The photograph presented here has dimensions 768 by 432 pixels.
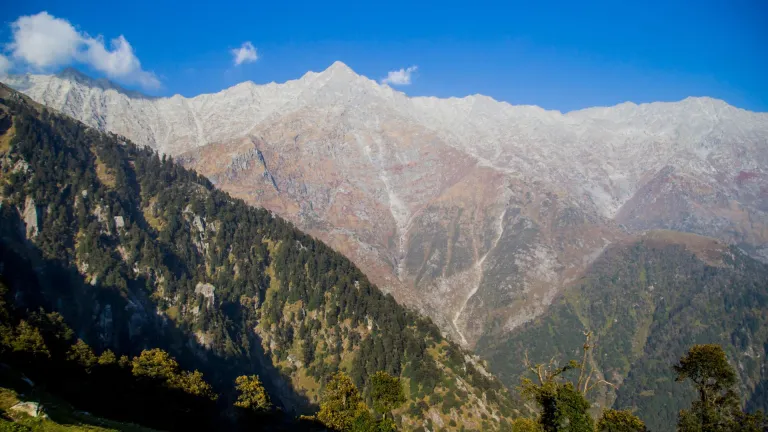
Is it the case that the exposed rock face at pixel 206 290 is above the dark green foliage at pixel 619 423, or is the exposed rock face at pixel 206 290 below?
above

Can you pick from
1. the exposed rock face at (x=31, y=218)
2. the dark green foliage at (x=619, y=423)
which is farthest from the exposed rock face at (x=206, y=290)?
the dark green foliage at (x=619, y=423)

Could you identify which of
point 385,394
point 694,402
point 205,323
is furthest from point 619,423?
point 205,323

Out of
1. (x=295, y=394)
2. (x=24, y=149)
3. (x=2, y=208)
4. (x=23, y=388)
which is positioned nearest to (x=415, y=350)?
(x=295, y=394)

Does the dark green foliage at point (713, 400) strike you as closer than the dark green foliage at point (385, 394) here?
Yes

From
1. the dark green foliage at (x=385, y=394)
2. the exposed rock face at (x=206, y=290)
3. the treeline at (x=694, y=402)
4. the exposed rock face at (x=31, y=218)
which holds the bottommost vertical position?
the dark green foliage at (x=385, y=394)

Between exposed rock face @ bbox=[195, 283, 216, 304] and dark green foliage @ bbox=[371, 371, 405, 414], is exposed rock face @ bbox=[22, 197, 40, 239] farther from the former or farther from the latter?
dark green foliage @ bbox=[371, 371, 405, 414]

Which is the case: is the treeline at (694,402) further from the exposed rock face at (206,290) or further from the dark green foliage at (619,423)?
the exposed rock face at (206,290)

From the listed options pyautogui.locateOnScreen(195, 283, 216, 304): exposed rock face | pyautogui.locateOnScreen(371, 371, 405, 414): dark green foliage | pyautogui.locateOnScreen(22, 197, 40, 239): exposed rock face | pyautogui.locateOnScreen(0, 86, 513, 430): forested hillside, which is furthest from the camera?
pyautogui.locateOnScreen(195, 283, 216, 304): exposed rock face

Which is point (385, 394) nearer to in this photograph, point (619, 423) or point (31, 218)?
point (619, 423)

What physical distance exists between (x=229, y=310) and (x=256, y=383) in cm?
11835

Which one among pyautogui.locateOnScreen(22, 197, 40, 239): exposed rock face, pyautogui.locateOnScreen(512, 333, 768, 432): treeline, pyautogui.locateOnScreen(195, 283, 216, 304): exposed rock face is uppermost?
pyautogui.locateOnScreen(22, 197, 40, 239): exposed rock face

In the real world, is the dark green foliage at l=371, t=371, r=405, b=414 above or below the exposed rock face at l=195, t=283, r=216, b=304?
below

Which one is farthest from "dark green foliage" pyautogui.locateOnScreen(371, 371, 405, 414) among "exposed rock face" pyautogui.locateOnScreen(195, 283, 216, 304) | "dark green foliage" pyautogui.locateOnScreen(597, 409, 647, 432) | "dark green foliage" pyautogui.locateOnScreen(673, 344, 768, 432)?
"exposed rock face" pyautogui.locateOnScreen(195, 283, 216, 304)

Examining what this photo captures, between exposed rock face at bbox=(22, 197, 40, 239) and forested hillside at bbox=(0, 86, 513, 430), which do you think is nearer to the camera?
forested hillside at bbox=(0, 86, 513, 430)
